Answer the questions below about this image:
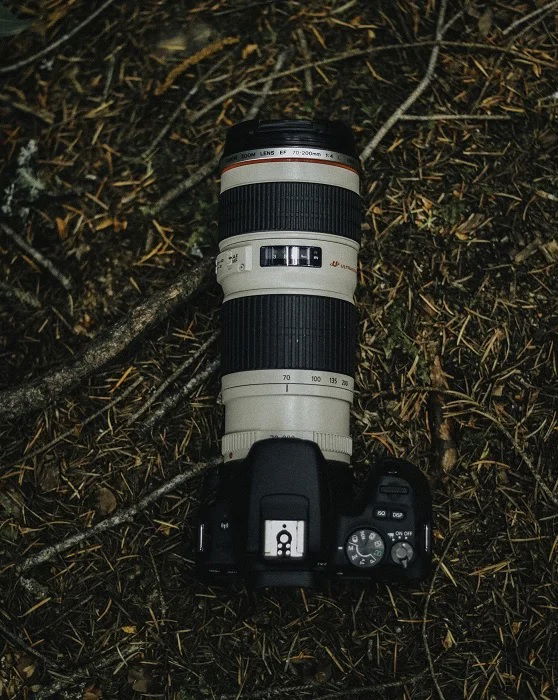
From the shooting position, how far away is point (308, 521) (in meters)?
2.59

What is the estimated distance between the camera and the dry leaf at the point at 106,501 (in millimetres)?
3037

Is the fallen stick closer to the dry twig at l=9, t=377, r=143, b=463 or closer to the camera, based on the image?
the dry twig at l=9, t=377, r=143, b=463

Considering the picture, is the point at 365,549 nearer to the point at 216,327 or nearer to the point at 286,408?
the point at 286,408

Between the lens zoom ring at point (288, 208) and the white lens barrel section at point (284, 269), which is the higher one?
the lens zoom ring at point (288, 208)

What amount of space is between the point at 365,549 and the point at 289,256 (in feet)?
2.91

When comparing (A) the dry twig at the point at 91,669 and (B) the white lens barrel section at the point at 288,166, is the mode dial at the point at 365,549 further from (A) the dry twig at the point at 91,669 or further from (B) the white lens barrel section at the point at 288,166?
(B) the white lens barrel section at the point at 288,166

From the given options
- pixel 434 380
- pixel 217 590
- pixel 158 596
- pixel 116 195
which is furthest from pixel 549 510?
pixel 116 195

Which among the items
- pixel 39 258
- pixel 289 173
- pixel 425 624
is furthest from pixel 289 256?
pixel 425 624

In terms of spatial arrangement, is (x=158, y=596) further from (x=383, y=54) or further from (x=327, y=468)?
(x=383, y=54)

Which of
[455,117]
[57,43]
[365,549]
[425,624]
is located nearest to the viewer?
[365,549]

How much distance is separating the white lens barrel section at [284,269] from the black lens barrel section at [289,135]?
27 centimetres

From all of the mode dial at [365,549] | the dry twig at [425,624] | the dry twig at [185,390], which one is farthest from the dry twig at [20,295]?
the dry twig at [425,624]

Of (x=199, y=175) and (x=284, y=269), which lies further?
(x=199, y=175)

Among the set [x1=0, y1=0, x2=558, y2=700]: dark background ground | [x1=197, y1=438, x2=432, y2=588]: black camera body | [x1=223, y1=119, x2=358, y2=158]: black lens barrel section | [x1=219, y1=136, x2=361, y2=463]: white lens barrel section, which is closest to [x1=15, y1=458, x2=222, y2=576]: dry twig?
[x1=0, y1=0, x2=558, y2=700]: dark background ground
